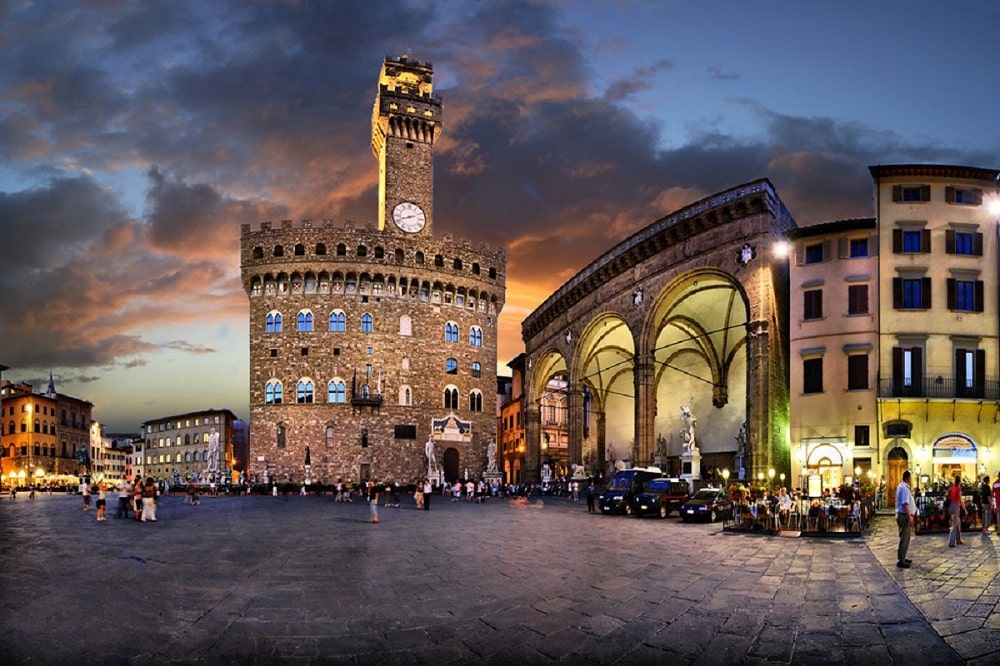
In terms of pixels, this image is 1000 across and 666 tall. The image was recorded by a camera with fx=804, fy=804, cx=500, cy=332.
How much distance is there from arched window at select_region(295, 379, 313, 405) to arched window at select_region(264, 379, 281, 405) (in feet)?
4.59

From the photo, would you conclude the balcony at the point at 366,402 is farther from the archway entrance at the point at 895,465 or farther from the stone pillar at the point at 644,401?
the archway entrance at the point at 895,465

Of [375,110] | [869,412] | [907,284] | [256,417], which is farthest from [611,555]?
[375,110]

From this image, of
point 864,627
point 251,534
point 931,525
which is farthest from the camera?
point 251,534

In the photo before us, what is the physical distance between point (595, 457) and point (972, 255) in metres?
33.8

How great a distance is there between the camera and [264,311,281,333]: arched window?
197 ft

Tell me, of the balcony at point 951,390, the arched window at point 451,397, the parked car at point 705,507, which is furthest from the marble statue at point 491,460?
the balcony at point 951,390

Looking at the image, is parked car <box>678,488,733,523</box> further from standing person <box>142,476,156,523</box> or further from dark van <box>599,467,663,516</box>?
standing person <box>142,476,156,523</box>

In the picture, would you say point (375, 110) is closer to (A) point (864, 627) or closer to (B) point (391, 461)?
(B) point (391, 461)

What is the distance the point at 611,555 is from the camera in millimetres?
15188

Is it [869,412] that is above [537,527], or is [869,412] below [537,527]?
above

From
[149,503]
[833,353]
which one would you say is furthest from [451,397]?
[149,503]

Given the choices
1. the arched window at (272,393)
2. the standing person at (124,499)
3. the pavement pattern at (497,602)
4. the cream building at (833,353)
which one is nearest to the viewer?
the pavement pattern at (497,602)

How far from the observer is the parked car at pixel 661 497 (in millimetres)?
28578

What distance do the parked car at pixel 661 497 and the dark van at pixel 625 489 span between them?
533 mm
